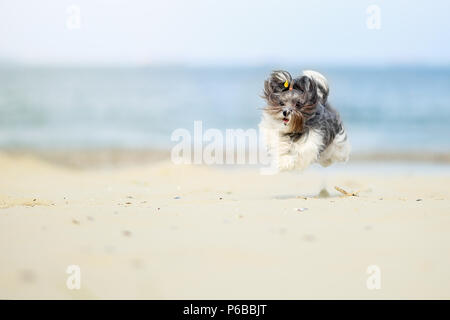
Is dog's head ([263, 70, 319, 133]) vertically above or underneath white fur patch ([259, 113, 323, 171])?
above

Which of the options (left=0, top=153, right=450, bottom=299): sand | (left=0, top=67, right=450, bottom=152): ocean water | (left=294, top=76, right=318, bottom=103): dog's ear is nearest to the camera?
(left=0, top=153, right=450, bottom=299): sand

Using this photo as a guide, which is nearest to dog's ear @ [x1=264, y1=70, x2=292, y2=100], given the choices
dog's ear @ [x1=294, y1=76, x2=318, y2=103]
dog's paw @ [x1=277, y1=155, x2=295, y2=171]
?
dog's ear @ [x1=294, y1=76, x2=318, y2=103]

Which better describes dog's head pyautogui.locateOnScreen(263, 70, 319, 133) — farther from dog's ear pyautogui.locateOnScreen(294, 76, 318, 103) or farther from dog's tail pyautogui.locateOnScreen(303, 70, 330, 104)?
dog's tail pyautogui.locateOnScreen(303, 70, 330, 104)

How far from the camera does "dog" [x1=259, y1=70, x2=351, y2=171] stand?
6.73 metres

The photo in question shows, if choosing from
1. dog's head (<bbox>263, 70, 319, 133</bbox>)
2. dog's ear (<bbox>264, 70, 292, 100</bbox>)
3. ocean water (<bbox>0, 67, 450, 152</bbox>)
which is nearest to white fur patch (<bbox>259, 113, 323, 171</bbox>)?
dog's head (<bbox>263, 70, 319, 133</bbox>)

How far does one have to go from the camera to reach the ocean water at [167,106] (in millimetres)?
16109

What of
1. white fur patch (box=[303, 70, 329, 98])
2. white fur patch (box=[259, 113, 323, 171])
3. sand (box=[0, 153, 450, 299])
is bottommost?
sand (box=[0, 153, 450, 299])

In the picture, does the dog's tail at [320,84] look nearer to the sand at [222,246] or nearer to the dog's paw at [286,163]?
the dog's paw at [286,163]

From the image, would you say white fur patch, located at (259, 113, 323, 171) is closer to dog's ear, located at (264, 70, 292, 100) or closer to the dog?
the dog

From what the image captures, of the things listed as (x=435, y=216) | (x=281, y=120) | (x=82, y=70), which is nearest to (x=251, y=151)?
(x=281, y=120)

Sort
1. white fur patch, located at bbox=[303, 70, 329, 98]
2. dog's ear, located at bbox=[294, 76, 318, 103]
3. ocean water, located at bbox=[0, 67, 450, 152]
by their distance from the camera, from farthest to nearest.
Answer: ocean water, located at bbox=[0, 67, 450, 152]
white fur patch, located at bbox=[303, 70, 329, 98]
dog's ear, located at bbox=[294, 76, 318, 103]

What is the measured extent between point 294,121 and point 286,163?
0.45 meters

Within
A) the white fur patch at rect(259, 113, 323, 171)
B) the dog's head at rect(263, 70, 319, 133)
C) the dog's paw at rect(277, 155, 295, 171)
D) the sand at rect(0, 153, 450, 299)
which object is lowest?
the sand at rect(0, 153, 450, 299)

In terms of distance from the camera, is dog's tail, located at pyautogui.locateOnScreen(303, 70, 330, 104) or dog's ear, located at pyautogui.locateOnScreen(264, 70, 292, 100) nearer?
dog's ear, located at pyautogui.locateOnScreen(264, 70, 292, 100)
